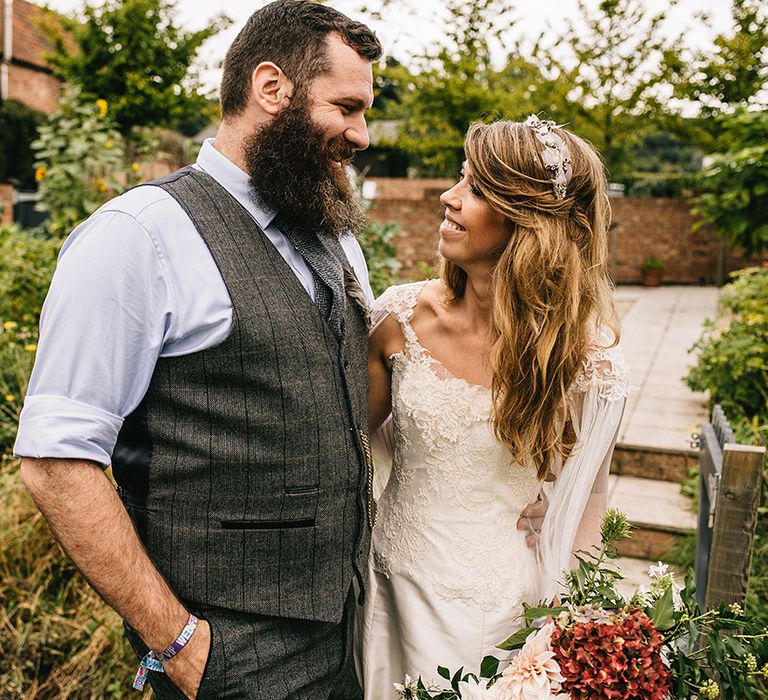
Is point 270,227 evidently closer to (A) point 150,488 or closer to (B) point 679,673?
(A) point 150,488

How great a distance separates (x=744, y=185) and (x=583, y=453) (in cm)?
399

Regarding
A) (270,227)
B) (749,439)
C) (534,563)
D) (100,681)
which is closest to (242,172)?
(270,227)

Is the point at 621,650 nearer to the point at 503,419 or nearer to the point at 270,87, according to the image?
the point at 503,419

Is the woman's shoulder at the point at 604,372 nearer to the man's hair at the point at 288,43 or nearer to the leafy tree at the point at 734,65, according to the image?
the man's hair at the point at 288,43

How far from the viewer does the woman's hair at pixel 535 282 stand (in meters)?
1.97

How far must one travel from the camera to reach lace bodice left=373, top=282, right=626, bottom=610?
2014mm

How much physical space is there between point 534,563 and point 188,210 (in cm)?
129

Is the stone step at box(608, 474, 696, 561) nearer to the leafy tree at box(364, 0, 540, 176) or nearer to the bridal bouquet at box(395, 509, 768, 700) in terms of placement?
the bridal bouquet at box(395, 509, 768, 700)

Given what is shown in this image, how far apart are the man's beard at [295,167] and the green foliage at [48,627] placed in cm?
200

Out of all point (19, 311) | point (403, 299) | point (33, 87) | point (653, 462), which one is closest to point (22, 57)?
point (33, 87)

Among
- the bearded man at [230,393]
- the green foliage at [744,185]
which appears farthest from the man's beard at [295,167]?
the green foliage at [744,185]

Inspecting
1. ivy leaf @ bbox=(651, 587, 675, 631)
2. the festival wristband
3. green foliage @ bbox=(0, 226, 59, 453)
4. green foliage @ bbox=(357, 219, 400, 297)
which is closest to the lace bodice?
ivy leaf @ bbox=(651, 587, 675, 631)

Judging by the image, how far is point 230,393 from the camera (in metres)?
1.50

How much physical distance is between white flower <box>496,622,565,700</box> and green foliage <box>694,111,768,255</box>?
444 cm
